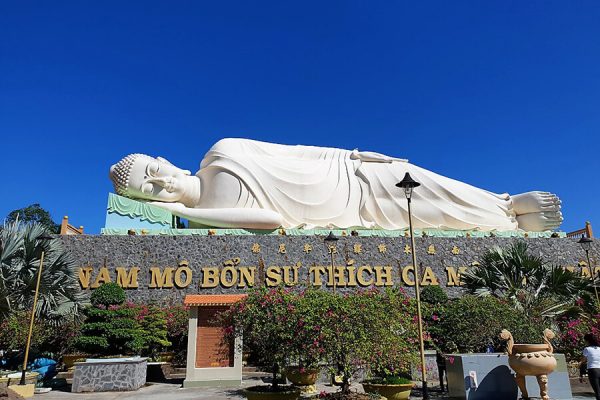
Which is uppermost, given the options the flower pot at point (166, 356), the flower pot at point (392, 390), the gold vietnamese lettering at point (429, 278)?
the gold vietnamese lettering at point (429, 278)

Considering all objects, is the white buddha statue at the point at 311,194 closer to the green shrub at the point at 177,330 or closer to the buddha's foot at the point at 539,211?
the buddha's foot at the point at 539,211

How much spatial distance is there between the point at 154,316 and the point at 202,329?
2123 millimetres

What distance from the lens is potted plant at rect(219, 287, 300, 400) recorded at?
21.0 ft

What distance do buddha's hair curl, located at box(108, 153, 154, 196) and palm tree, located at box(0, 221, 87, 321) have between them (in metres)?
3.98

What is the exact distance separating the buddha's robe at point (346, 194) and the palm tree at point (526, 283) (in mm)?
3995

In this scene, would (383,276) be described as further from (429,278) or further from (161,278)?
(161,278)

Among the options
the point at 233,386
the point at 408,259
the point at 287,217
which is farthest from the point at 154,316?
the point at 408,259

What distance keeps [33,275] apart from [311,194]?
28.3ft

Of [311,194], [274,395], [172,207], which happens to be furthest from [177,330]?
[311,194]

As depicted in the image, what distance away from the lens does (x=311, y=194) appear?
1570 centimetres

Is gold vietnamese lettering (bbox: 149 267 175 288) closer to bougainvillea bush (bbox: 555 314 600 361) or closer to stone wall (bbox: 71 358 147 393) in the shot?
stone wall (bbox: 71 358 147 393)

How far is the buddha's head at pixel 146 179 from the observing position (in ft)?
49.4

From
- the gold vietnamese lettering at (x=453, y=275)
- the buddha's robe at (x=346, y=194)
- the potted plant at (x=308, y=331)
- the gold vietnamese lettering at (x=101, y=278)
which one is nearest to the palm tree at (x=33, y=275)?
the gold vietnamese lettering at (x=101, y=278)

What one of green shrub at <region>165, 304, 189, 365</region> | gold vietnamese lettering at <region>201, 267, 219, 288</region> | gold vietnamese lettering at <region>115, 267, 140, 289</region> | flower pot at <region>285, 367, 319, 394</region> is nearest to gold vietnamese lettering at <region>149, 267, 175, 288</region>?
gold vietnamese lettering at <region>115, 267, 140, 289</region>
